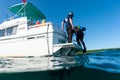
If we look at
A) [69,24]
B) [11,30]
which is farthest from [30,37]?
[69,24]

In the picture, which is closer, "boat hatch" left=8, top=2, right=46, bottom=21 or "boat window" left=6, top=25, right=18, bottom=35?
"boat window" left=6, top=25, right=18, bottom=35

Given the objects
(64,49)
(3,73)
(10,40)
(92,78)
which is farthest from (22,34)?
(92,78)

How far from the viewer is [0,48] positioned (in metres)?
16.2

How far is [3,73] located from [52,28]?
708cm

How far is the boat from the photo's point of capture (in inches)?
528

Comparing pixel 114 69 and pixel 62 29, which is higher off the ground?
pixel 62 29

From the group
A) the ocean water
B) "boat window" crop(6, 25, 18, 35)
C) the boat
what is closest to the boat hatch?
the boat

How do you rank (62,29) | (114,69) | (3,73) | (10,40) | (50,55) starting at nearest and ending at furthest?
(3,73) < (114,69) < (50,55) < (62,29) < (10,40)

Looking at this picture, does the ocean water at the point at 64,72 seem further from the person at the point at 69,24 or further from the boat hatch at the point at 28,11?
the boat hatch at the point at 28,11

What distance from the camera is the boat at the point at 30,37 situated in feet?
44.0

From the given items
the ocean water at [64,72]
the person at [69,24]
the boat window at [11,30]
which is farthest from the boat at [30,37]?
the ocean water at [64,72]

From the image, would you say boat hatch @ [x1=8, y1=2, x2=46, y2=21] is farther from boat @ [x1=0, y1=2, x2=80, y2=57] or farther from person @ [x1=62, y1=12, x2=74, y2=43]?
person @ [x1=62, y1=12, x2=74, y2=43]

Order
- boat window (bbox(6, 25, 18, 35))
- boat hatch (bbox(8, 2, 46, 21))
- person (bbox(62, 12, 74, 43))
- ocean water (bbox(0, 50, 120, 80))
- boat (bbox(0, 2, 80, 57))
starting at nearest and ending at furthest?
ocean water (bbox(0, 50, 120, 80)) → person (bbox(62, 12, 74, 43)) → boat (bbox(0, 2, 80, 57)) → boat window (bbox(6, 25, 18, 35)) → boat hatch (bbox(8, 2, 46, 21))

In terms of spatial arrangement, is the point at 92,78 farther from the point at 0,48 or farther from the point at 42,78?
the point at 0,48
